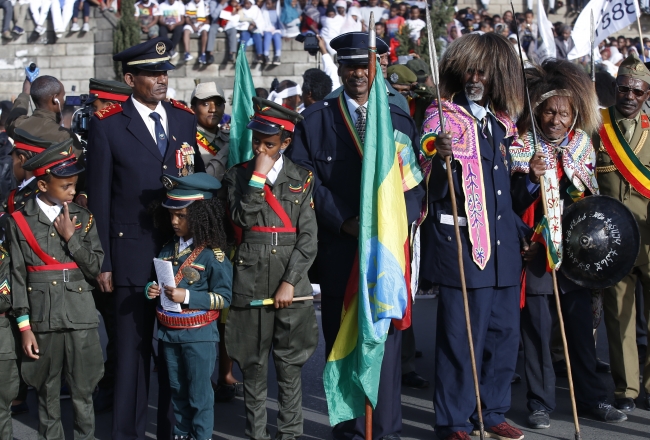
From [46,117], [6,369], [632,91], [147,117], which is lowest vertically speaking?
[6,369]

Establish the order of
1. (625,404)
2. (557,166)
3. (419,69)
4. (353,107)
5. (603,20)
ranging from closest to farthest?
(353,107) < (557,166) < (625,404) < (419,69) < (603,20)

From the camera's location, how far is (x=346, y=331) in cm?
504

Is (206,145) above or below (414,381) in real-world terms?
above

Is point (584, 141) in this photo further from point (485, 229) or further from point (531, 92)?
point (485, 229)

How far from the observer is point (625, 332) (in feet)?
20.0

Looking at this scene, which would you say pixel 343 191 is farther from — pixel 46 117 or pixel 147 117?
pixel 46 117

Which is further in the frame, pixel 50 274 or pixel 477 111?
pixel 477 111

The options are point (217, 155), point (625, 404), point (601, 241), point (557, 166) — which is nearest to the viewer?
point (601, 241)

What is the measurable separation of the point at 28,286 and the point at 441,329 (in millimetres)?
2405

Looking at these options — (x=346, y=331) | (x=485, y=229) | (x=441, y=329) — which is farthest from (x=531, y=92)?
(x=346, y=331)

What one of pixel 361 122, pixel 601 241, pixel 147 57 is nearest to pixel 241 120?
pixel 147 57

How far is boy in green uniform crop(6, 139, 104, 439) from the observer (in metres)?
4.89

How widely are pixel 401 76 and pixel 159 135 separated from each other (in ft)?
9.73

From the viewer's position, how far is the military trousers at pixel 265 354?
5047 mm
